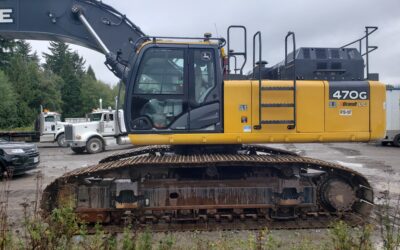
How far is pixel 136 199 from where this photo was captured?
654 cm

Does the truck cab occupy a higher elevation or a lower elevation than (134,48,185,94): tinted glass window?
lower

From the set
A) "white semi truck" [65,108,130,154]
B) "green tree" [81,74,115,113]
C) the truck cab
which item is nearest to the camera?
"white semi truck" [65,108,130,154]

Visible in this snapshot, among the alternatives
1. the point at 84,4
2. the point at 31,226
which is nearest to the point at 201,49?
the point at 84,4

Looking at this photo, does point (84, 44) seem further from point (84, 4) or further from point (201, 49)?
point (201, 49)

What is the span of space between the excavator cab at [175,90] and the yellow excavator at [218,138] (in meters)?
0.02

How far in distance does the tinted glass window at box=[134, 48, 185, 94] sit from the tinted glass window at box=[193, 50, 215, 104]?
239 mm

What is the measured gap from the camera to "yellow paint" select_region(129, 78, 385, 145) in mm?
6562

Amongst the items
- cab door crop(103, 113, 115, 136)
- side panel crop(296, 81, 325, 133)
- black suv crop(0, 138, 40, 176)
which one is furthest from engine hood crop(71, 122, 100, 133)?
side panel crop(296, 81, 325, 133)

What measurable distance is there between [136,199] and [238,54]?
305cm

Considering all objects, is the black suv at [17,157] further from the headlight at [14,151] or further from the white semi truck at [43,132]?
the white semi truck at [43,132]

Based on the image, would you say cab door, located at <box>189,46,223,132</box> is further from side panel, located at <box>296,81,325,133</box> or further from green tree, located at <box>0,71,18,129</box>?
green tree, located at <box>0,71,18,129</box>

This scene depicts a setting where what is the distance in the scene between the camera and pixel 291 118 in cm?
666

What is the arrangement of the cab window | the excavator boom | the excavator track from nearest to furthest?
1. the excavator track
2. the excavator boom
3. the cab window

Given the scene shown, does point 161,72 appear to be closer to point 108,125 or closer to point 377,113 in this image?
point 377,113
